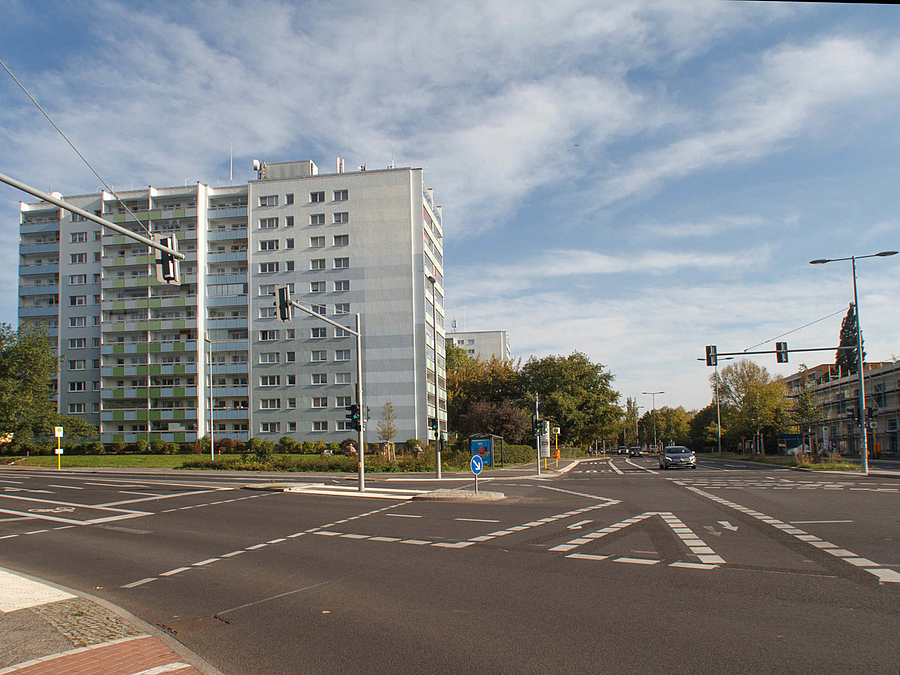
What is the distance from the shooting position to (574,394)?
77.4 meters

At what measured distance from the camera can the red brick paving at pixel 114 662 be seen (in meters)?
5.19

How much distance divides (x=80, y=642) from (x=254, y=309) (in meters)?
61.6

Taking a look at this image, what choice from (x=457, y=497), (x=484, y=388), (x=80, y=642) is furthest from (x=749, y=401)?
(x=80, y=642)

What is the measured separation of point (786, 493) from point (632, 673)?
17753 mm

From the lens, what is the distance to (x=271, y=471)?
130ft

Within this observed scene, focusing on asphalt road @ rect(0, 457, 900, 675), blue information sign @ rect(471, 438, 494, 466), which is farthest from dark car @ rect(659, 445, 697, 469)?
asphalt road @ rect(0, 457, 900, 675)

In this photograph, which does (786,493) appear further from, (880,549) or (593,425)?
(593,425)

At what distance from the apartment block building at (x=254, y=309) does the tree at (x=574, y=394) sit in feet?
49.3

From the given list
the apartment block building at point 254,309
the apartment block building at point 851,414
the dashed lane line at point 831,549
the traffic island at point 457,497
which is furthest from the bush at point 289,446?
the dashed lane line at point 831,549

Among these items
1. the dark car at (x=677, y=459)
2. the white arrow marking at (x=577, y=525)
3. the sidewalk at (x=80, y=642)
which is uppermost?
the sidewalk at (x=80, y=642)

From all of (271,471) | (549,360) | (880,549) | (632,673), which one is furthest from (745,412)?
(632,673)

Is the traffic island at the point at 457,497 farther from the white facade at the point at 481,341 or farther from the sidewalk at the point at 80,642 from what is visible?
the white facade at the point at 481,341

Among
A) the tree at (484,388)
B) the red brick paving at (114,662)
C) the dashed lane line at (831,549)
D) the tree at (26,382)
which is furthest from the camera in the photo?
the tree at (484,388)

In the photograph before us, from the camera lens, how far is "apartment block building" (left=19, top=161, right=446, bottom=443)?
62562 mm
